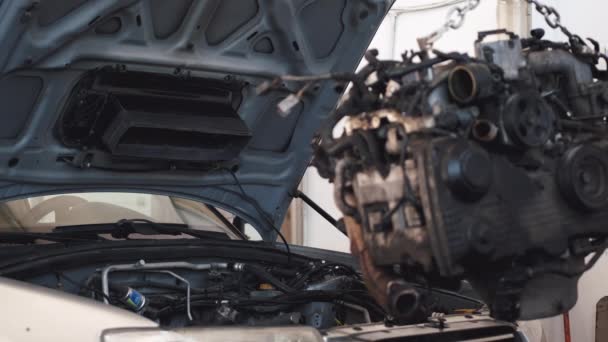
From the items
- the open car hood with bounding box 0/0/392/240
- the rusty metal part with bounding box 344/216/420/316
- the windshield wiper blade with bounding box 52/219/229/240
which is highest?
the open car hood with bounding box 0/0/392/240

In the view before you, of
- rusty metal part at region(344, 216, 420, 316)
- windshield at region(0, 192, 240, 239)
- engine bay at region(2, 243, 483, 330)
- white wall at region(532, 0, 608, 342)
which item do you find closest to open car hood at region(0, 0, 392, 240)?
windshield at region(0, 192, 240, 239)

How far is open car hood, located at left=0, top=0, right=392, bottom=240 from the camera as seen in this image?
90.0 inches

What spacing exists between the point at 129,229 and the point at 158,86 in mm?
482

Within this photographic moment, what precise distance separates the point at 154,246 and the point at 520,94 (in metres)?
1.27

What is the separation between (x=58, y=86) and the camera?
92.4 inches

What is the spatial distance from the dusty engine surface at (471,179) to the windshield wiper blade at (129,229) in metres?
1.13

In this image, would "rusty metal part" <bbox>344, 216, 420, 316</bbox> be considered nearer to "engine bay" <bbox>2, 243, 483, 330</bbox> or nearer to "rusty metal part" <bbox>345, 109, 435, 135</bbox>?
"rusty metal part" <bbox>345, 109, 435, 135</bbox>

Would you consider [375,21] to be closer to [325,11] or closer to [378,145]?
[325,11]

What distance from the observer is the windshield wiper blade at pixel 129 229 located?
2439 mm

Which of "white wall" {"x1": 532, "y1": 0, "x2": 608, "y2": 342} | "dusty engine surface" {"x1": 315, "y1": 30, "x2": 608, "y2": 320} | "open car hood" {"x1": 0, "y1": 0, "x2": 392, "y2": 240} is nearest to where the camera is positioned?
"dusty engine surface" {"x1": 315, "y1": 30, "x2": 608, "y2": 320}

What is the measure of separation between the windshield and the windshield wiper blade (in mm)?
111

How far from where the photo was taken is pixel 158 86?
2.50m

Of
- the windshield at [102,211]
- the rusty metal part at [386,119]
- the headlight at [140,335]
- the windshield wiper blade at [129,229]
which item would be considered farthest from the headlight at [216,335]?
→ the windshield at [102,211]

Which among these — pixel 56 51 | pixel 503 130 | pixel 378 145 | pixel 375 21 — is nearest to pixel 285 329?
pixel 378 145
